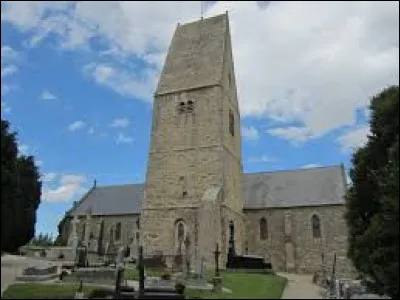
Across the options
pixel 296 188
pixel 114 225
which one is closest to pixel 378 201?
pixel 296 188

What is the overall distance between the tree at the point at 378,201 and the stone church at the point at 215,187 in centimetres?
1206

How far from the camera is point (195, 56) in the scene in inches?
1601

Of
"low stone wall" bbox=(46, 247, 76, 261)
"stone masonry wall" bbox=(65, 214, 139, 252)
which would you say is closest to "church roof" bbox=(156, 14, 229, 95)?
"stone masonry wall" bbox=(65, 214, 139, 252)

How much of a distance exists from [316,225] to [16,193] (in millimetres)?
23852

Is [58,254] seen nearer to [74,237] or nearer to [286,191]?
[74,237]

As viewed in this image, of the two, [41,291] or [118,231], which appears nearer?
[41,291]

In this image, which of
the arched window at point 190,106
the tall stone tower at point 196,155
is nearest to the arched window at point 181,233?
the tall stone tower at point 196,155

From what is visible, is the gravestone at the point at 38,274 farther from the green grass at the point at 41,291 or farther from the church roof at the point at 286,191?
the church roof at the point at 286,191

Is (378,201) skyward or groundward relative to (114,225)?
groundward

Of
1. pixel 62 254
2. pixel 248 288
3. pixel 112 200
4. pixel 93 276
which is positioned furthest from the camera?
pixel 112 200

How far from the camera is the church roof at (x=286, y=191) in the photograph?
40500 mm

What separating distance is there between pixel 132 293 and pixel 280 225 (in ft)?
81.1

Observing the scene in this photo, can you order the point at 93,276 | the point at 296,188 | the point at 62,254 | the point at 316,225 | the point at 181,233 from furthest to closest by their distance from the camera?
the point at 296,188, the point at 316,225, the point at 181,233, the point at 62,254, the point at 93,276

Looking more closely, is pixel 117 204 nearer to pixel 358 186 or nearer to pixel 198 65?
pixel 198 65
